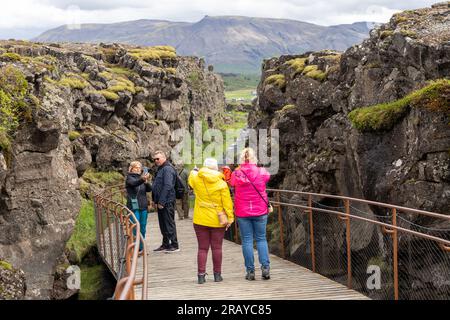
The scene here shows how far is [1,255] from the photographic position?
62.6ft

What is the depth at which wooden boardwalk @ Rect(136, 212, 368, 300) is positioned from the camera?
10508 mm

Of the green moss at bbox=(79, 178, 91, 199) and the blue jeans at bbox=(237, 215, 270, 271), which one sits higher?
the blue jeans at bbox=(237, 215, 270, 271)

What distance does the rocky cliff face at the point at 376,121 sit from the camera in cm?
1488

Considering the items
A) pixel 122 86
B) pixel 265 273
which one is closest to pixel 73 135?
pixel 122 86

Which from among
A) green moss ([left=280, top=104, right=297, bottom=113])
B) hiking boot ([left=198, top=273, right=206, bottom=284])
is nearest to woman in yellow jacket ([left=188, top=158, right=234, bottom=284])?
hiking boot ([left=198, top=273, right=206, bottom=284])

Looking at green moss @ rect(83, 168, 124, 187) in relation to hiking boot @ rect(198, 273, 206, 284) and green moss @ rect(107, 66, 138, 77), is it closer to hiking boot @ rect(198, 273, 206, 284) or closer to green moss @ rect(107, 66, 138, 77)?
green moss @ rect(107, 66, 138, 77)

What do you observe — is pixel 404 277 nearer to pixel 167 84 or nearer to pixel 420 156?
pixel 420 156

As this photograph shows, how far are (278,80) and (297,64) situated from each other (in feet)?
5.84

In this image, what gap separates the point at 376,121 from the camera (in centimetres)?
1742

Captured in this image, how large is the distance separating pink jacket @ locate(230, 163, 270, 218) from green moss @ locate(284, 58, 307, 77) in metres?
17.9

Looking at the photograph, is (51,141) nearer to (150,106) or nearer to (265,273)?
(265,273)

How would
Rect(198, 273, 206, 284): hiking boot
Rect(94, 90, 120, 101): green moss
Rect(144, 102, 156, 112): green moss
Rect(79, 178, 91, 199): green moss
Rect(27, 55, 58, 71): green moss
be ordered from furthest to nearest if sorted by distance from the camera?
Rect(144, 102, 156, 112): green moss, Rect(94, 90, 120, 101): green moss, Rect(79, 178, 91, 199): green moss, Rect(27, 55, 58, 71): green moss, Rect(198, 273, 206, 284): hiking boot

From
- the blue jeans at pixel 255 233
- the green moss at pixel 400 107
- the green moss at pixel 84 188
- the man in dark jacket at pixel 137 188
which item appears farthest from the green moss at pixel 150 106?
the blue jeans at pixel 255 233
